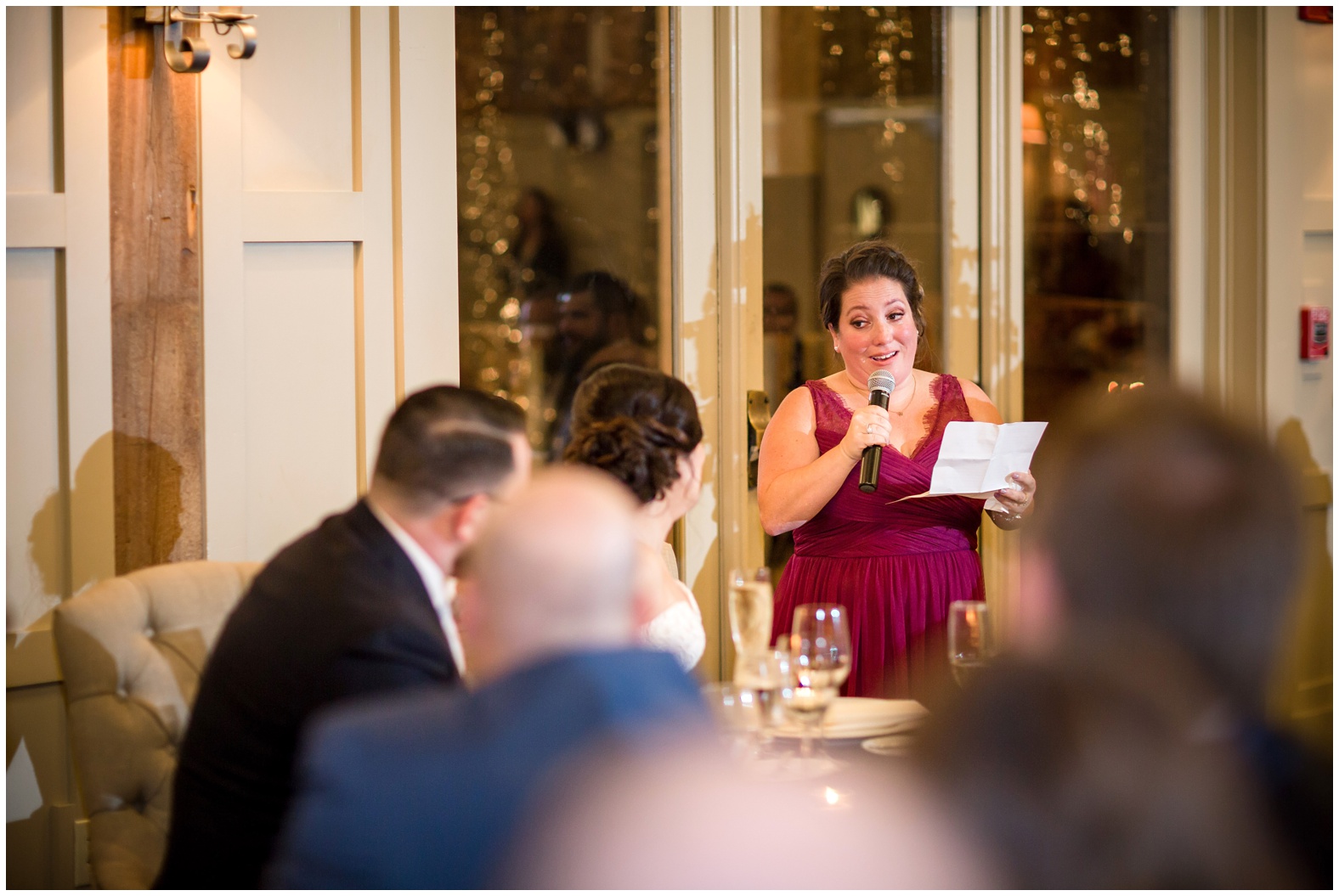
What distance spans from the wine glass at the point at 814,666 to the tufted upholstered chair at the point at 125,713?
0.96 metres

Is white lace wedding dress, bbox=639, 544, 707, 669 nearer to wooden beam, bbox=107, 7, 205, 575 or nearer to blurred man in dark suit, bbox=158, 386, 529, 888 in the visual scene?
blurred man in dark suit, bbox=158, 386, 529, 888

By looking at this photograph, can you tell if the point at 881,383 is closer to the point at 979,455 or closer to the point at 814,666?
the point at 979,455

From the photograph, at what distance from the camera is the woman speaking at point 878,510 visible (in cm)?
280

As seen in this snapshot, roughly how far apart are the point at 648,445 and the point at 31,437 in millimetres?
1372

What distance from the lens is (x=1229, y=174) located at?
412cm

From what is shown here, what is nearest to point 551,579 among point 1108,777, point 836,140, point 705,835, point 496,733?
point 496,733

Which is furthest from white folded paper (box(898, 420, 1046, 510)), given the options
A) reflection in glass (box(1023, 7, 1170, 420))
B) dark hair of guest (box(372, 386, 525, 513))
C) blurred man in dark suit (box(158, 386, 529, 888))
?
reflection in glass (box(1023, 7, 1170, 420))

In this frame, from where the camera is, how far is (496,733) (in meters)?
1.00

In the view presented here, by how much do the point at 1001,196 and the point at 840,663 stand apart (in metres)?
2.45

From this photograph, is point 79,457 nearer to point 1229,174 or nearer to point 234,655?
point 234,655

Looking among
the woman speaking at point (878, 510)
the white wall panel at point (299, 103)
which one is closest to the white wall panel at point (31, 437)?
the white wall panel at point (299, 103)

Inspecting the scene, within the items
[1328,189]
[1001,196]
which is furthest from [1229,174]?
[1001,196]

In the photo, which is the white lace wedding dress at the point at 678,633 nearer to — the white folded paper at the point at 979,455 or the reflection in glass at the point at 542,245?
the white folded paper at the point at 979,455

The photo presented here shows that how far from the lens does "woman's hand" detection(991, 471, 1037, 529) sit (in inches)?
106
